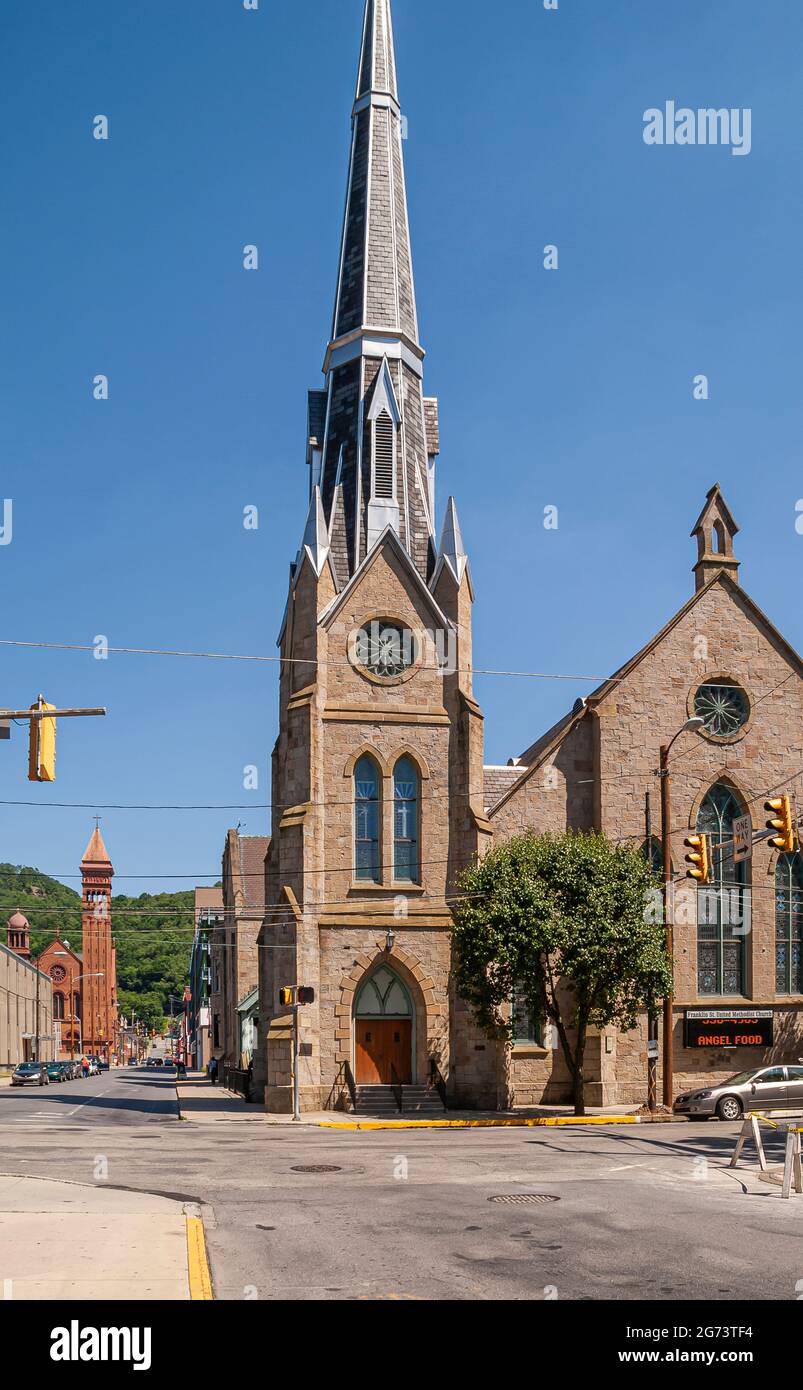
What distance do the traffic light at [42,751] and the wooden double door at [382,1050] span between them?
19.1 m

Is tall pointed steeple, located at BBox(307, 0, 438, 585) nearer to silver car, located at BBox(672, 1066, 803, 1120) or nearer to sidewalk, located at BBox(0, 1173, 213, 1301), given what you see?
silver car, located at BBox(672, 1066, 803, 1120)

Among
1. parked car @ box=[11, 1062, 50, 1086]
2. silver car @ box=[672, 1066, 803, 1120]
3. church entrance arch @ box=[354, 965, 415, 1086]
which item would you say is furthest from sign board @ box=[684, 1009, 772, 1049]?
parked car @ box=[11, 1062, 50, 1086]

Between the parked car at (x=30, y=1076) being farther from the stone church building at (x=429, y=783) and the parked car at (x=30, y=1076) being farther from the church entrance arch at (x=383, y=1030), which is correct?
the church entrance arch at (x=383, y=1030)

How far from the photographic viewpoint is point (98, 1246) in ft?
42.9

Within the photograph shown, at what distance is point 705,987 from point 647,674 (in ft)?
29.4

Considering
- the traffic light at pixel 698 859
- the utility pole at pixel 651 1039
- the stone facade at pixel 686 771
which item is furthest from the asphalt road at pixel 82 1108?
the traffic light at pixel 698 859

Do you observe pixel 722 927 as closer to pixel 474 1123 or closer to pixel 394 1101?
pixel 394 1101

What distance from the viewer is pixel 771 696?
4025 centimetres

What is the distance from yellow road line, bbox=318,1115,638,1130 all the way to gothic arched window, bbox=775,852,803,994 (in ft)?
28.3

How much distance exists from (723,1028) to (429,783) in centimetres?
1060

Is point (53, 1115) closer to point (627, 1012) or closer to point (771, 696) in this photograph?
point (627, 1012)

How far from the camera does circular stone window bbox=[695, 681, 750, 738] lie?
131ft

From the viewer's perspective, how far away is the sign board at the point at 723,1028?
124 ft
